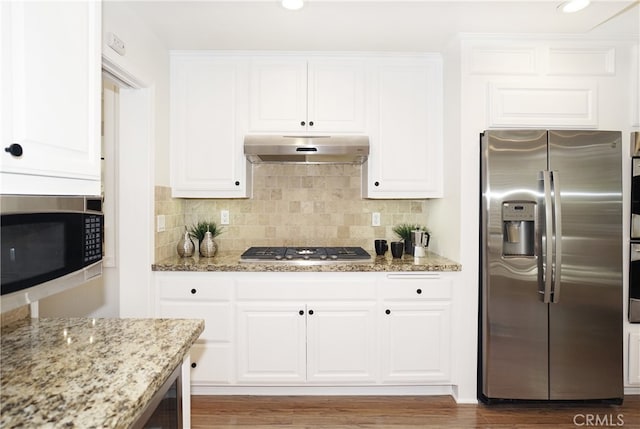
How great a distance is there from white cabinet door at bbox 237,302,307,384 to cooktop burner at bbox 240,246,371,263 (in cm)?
31

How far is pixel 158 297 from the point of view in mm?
2461

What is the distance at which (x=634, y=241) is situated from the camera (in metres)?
2.45

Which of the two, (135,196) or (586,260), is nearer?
(586,260)

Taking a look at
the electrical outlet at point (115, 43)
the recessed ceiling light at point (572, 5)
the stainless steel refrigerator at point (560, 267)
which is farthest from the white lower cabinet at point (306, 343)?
the recessed ceiling light at point (572, 5)

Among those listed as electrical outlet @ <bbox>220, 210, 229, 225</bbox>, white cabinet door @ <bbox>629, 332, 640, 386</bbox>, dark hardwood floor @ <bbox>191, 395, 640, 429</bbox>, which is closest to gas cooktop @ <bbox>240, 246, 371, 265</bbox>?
electrical outlet @ <bbox>220, 210, 229, 225</bbox>

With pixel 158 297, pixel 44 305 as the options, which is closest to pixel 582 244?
pixel 158 297

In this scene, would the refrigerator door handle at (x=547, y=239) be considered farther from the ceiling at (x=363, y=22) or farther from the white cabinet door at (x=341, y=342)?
the white cabinet door at (x=341, y=342)

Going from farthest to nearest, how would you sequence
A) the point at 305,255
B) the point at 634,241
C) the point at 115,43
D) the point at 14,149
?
the point at 305,255 → the point at 634,241 → the point at 115,43 → the point at 14,149

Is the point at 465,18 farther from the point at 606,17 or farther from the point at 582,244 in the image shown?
the point at 582,244

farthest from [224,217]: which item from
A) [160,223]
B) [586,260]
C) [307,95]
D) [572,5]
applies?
[572,5]

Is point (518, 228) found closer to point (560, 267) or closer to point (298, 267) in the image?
point (560, 267)

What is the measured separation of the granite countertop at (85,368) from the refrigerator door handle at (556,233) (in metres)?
2.06

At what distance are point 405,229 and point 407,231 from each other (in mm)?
27

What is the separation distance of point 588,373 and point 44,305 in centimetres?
374
